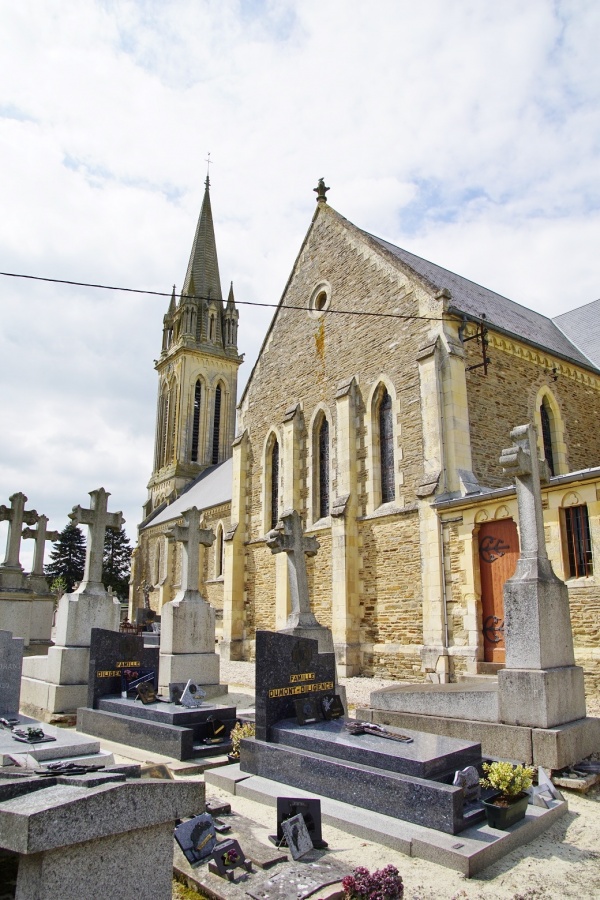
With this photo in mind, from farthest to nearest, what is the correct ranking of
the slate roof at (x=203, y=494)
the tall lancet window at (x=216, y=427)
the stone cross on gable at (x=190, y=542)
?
the tall lancet window at (x=216, y=427), the slate roof at (x=203, y=494), the stone cross on gable at (x=190, y=542)

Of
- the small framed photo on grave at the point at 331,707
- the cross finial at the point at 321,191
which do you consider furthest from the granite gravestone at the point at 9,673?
the cross finial at the point at 321,191

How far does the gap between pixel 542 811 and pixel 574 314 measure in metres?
19.9

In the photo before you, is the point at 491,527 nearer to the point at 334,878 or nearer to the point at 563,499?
the point at 563,499

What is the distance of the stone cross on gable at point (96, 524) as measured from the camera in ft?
33.2

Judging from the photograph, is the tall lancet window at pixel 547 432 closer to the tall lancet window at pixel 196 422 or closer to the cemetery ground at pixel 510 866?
the cemetery ground at pixel 510 866

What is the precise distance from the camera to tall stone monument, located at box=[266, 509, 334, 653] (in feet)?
28.3

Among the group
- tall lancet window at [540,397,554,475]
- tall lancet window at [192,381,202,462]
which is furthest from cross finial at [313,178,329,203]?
tall lancet window at [192,381,202,462]

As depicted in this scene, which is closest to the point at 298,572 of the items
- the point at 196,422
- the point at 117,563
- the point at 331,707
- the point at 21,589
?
the point at 331,707

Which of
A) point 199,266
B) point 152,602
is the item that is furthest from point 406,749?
point 199,266

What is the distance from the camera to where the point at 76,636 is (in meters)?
9.50

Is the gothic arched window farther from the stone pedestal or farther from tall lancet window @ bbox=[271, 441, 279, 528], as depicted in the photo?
the stone pedestal

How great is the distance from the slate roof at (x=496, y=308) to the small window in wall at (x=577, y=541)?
245 inches

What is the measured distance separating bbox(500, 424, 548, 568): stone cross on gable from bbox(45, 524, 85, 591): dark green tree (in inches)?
1833

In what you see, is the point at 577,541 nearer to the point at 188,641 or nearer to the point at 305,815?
the point at 188,641
